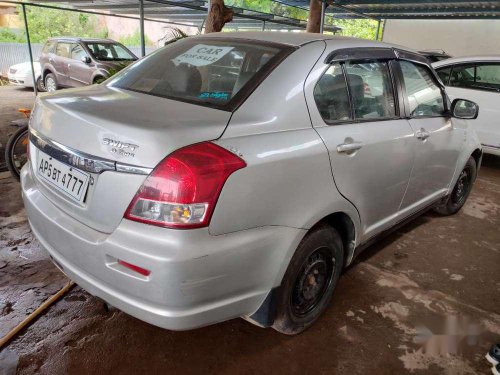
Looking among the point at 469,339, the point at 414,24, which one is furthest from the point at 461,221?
the point at 414,24

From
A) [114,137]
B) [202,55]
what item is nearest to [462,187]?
[202,55]

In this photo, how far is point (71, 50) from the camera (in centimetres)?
1005

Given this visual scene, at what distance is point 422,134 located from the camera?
286cm

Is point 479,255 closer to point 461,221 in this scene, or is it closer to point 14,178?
point 461,221

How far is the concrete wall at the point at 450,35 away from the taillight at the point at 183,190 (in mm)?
13729

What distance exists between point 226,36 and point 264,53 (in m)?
0.46

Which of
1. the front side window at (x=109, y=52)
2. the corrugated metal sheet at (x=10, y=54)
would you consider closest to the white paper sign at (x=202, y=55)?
the front side window at (x=109, y=52)

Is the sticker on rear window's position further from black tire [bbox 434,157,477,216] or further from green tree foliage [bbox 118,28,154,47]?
green tree foliage [bbox 118,28,154,47]

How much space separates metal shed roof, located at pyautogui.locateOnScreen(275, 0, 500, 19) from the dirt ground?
722 centimetres

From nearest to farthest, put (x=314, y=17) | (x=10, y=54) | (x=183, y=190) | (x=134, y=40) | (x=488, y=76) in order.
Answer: (x=183, y=190) < (x=488, y=76) < (x=314, y=17) < (x=10, y=54) < (x=134, y=40)

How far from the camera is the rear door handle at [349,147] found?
2101mm

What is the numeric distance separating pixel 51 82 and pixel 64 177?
1088 cm

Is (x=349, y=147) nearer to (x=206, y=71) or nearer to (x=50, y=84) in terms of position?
(x=206, y=71)

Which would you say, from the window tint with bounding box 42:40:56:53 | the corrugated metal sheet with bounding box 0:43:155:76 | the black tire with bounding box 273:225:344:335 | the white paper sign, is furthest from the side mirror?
the corrugated metal sheet with bounding box 0:43:155:76
